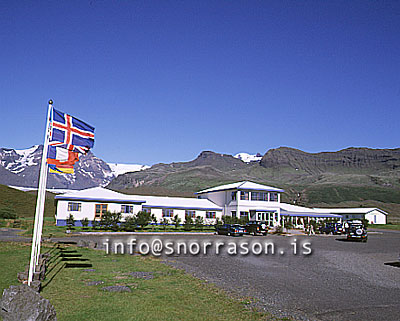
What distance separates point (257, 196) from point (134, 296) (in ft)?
152

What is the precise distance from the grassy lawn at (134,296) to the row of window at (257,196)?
3938 cm

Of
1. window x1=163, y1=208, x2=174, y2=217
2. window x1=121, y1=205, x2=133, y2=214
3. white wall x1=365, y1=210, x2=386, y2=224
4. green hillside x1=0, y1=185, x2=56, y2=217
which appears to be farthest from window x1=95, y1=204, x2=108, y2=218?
white wall x1=365, y1=210, x2=386, y2=224

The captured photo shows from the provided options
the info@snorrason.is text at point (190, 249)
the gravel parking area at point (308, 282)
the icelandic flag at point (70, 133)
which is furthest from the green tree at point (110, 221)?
the icelandic flag at point (70, 133)

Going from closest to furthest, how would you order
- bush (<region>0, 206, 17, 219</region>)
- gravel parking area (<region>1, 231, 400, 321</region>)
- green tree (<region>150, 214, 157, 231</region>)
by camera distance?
gravel parking area (<region>1, 231, 400, 321</region>)
green tree (<region>150, 214, 157, 231</region>)
bush (<region>0, 206, 17, 219</region>)

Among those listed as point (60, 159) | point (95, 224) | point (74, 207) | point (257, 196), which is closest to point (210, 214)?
point (257, 196)

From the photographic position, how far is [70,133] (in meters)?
11.3

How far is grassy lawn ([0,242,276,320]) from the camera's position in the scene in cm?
825

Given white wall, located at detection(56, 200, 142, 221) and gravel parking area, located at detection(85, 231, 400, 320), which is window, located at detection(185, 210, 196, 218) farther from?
gravel parking area, located at detection(85, 231, 400, 320)

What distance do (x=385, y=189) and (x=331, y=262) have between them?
188 metres

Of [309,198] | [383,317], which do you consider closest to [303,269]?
[383,317]

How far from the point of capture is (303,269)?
52.7 ft

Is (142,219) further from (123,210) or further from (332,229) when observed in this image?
(332,229)

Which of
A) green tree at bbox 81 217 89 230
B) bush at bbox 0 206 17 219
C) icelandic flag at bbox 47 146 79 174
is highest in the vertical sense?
icelandic flag at bbox 47 146 79 174

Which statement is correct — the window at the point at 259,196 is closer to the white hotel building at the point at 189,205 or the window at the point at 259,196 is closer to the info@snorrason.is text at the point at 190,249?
the white hotel building at the point at 189,205
